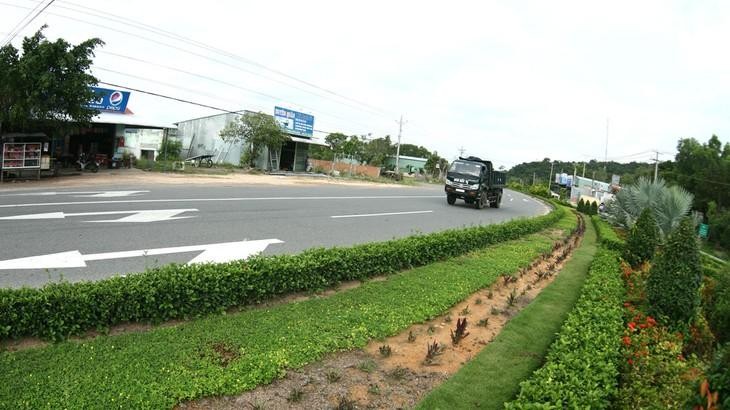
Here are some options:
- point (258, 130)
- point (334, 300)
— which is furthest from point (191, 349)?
point (258, 130)

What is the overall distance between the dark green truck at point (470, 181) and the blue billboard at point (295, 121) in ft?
65.0

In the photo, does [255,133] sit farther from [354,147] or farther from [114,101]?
[354,147]

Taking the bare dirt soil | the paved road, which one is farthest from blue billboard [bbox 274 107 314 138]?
the bare dirt soil

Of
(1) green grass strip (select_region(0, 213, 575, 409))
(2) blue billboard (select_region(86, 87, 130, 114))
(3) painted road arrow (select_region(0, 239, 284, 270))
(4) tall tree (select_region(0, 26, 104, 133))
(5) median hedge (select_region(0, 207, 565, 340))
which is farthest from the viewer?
(2) blue billboard (select_region(86, 87, 130, 114))

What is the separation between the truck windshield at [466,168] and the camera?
70.0 ft

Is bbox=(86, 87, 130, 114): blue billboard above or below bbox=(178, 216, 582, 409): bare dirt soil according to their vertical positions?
above

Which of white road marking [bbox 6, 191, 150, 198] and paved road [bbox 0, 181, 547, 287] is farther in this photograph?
white road marking [bbox 6, 191, 150, 198]

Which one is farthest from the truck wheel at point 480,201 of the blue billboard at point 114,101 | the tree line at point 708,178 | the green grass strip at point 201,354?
the tree line at point 708,178

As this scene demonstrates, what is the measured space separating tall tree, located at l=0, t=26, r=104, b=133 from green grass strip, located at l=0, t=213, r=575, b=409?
55.8ft

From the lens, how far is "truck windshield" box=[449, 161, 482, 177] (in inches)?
840

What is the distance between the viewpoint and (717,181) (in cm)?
4866

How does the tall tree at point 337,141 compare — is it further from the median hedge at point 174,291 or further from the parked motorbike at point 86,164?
A: the median hedge at point 174,291

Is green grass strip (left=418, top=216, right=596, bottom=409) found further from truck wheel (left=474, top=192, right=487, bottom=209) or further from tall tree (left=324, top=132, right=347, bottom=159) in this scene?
tall tree (left=324, top=132, right=347, bottom=159)

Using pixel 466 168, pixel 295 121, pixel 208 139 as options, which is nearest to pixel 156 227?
pixel 466 168
